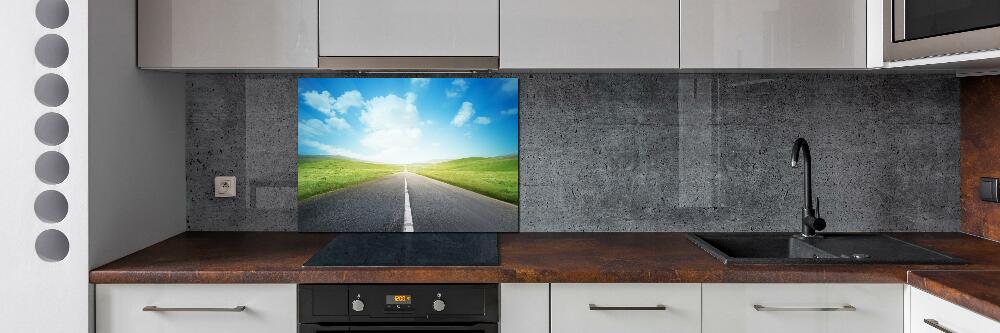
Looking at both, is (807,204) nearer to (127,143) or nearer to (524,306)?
(524,306)

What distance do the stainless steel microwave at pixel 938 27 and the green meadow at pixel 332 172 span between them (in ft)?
5.33

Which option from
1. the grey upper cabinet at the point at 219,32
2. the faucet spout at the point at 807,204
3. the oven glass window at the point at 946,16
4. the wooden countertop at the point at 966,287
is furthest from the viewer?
the faucet spout at the point at 807,204

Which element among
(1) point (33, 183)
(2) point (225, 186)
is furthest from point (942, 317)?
(1) point (33, 183)

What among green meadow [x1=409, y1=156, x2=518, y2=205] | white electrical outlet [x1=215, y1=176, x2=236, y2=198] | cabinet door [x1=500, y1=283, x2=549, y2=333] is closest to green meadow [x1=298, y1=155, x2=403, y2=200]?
green meadow [x1=409, y1=156, x2=518, y2=205]

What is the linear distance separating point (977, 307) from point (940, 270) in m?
0.34

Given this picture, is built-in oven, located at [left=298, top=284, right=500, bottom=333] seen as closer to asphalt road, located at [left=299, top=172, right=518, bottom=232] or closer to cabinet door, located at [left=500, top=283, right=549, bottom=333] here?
cabinet door, located at [left=500, top=283, right=549, bottom=333]

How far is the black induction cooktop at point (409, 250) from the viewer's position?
1.90 meters

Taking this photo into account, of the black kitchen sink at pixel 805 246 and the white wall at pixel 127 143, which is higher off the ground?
the white wall at pixel 127 143

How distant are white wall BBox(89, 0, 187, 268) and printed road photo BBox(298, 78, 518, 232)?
1.41 feet

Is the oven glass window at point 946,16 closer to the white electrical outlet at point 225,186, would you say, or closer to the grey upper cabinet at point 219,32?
the grey upper cabinet at point 219,32

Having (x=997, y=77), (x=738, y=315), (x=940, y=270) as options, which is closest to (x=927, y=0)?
(x=997, y=77)

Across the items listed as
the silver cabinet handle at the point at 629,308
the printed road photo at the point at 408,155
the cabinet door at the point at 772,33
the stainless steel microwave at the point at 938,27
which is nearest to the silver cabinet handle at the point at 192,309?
the printed road photo at the point at 408,155

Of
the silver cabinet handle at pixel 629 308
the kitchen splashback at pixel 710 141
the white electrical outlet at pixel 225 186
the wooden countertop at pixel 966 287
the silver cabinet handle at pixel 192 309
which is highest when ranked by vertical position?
the kitchen splashback at pixel 710 141

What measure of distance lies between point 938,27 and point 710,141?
787 mm
